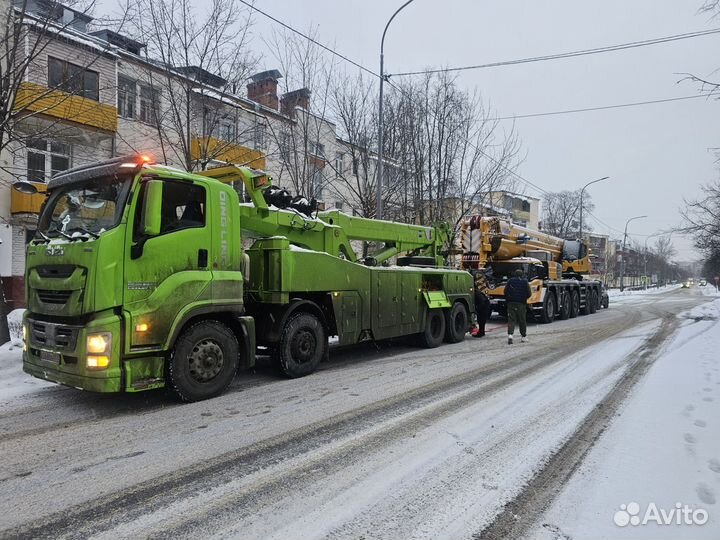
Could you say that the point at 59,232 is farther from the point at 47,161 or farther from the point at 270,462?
the point at 47,161

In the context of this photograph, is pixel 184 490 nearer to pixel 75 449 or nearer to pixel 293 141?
pixel 75 449

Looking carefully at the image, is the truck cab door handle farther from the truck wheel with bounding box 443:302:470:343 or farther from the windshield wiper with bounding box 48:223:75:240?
the truck wheel with bounding box 443:302:470:343

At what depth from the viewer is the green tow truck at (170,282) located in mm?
5277

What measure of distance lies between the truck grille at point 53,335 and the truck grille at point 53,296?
0.83 ft

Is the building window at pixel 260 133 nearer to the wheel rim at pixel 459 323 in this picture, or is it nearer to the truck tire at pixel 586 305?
the wheel rim at pixel 459 323

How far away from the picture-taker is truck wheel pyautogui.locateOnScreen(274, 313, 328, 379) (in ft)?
23.8

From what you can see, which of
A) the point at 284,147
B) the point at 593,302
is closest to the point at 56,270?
the point at 284,147

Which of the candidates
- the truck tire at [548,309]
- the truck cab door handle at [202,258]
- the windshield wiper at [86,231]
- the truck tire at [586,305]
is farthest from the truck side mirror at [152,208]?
the truck tire at [586,305]

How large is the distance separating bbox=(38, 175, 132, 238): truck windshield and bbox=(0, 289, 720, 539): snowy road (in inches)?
82.1

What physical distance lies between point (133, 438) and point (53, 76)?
15.2 metres

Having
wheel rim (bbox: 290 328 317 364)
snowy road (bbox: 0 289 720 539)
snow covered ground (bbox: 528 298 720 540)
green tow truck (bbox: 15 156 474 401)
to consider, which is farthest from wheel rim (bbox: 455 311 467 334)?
snow covered ground (bbox: 528 298 720 540)

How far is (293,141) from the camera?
1553cm

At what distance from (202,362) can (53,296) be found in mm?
1786

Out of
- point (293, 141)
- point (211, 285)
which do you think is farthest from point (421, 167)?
point (211, 285)
